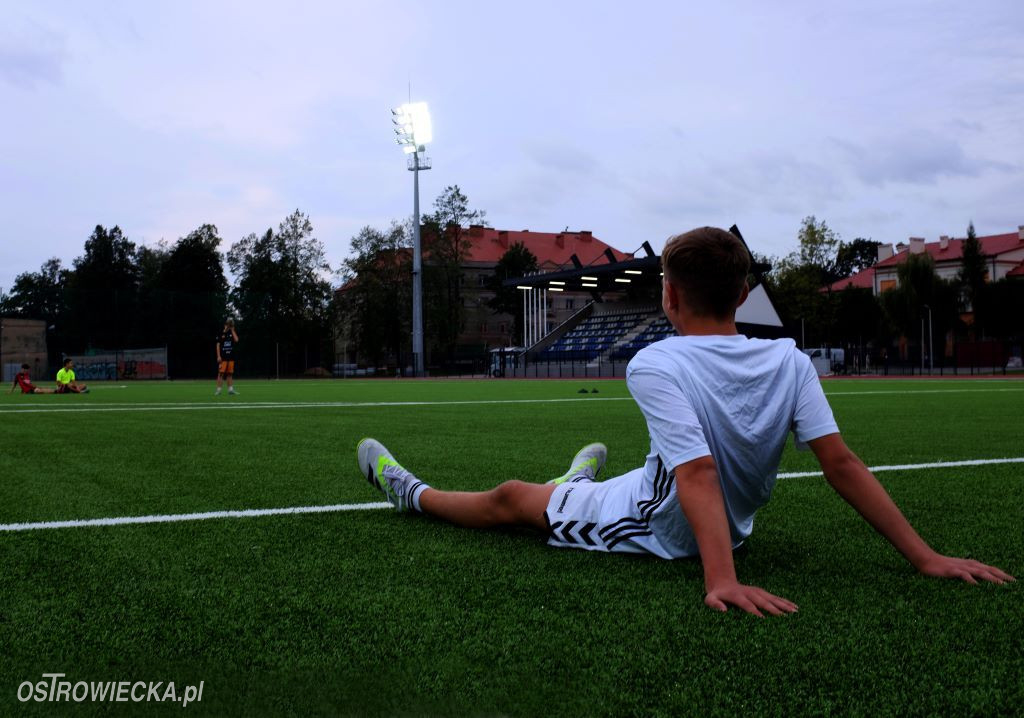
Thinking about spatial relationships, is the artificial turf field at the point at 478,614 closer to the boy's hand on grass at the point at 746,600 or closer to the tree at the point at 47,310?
the boy's hand on grass at the point at 746,600

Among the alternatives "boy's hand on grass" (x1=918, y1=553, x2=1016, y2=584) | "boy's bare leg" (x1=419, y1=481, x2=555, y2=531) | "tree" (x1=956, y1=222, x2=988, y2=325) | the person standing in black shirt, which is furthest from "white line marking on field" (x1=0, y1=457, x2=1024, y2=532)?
"tree" (x1=956, y1=222, x2=988, y2=325)

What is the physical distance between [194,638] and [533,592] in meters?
0.87

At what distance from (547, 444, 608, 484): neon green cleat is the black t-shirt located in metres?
18.4

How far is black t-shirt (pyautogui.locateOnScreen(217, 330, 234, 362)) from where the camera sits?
811 inches

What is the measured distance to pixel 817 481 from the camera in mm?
4441

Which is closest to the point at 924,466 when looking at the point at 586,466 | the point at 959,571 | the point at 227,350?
the point at 586,466

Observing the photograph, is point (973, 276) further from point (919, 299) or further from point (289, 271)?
point (289, 271)

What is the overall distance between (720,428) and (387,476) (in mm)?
1678

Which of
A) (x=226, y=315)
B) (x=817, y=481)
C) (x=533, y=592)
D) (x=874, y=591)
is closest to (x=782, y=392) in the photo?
(x=874, y=591)

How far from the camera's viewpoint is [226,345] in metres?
20.8

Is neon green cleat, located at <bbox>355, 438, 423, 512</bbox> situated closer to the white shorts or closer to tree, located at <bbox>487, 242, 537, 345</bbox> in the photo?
the white shorts

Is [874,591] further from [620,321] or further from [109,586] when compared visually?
[620,321]

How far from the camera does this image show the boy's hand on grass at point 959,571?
2344 millimetres

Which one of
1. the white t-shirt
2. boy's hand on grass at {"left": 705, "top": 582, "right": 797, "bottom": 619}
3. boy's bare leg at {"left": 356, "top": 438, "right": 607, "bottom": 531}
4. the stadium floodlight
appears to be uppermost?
the stadium floodlight
